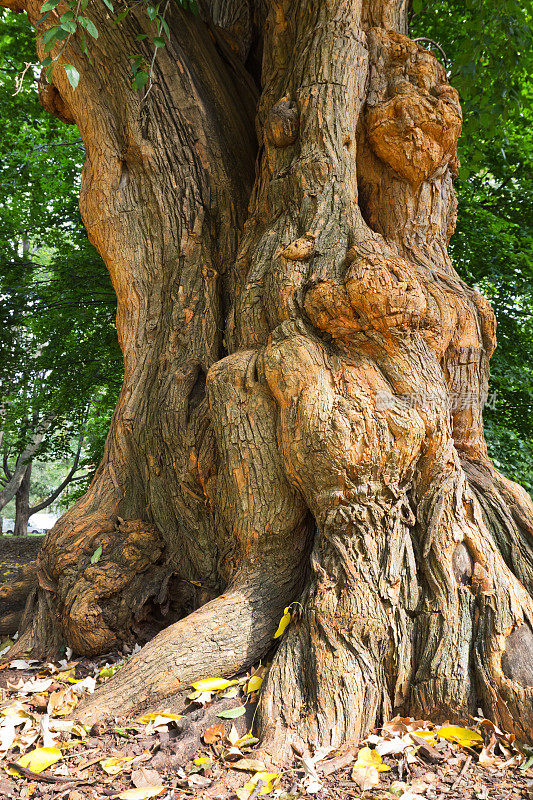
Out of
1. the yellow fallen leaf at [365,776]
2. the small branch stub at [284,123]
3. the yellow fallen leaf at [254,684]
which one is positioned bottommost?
the yellow fallen leaf at [365,776]

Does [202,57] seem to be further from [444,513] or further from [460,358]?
[444,513]

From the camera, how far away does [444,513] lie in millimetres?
2652

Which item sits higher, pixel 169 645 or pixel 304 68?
pixel 304 68

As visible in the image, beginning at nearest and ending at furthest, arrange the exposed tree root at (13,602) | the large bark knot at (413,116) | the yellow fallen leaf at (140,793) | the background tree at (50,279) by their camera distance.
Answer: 1. the yellow fallen leaf at (140,793)
2. the large bark knot at (413,116)
3. the exposed tree root at (13,602)
4. the background tree at (50,279)

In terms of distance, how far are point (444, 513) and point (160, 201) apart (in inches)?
109

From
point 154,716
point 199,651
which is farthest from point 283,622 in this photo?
point 154,716

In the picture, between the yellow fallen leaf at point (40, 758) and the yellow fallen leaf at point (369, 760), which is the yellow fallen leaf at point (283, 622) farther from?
the yellow fallen leaf at point (40, 758)

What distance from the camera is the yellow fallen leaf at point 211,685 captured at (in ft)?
8.01

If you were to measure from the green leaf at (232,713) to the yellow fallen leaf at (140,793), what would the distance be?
0.42 meters

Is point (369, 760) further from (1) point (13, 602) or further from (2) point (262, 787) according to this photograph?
(1) point (13, 602)

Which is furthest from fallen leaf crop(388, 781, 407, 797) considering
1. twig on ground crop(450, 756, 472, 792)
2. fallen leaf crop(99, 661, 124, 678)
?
fallen leaf crop(99, 661, 124, 678)

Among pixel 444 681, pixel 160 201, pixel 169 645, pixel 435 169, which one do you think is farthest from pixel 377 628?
pixel 160 201

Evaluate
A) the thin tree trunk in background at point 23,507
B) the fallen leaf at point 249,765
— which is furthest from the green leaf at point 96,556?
the thin tree trunk in background at point 23,507

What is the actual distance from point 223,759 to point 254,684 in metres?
0.40
